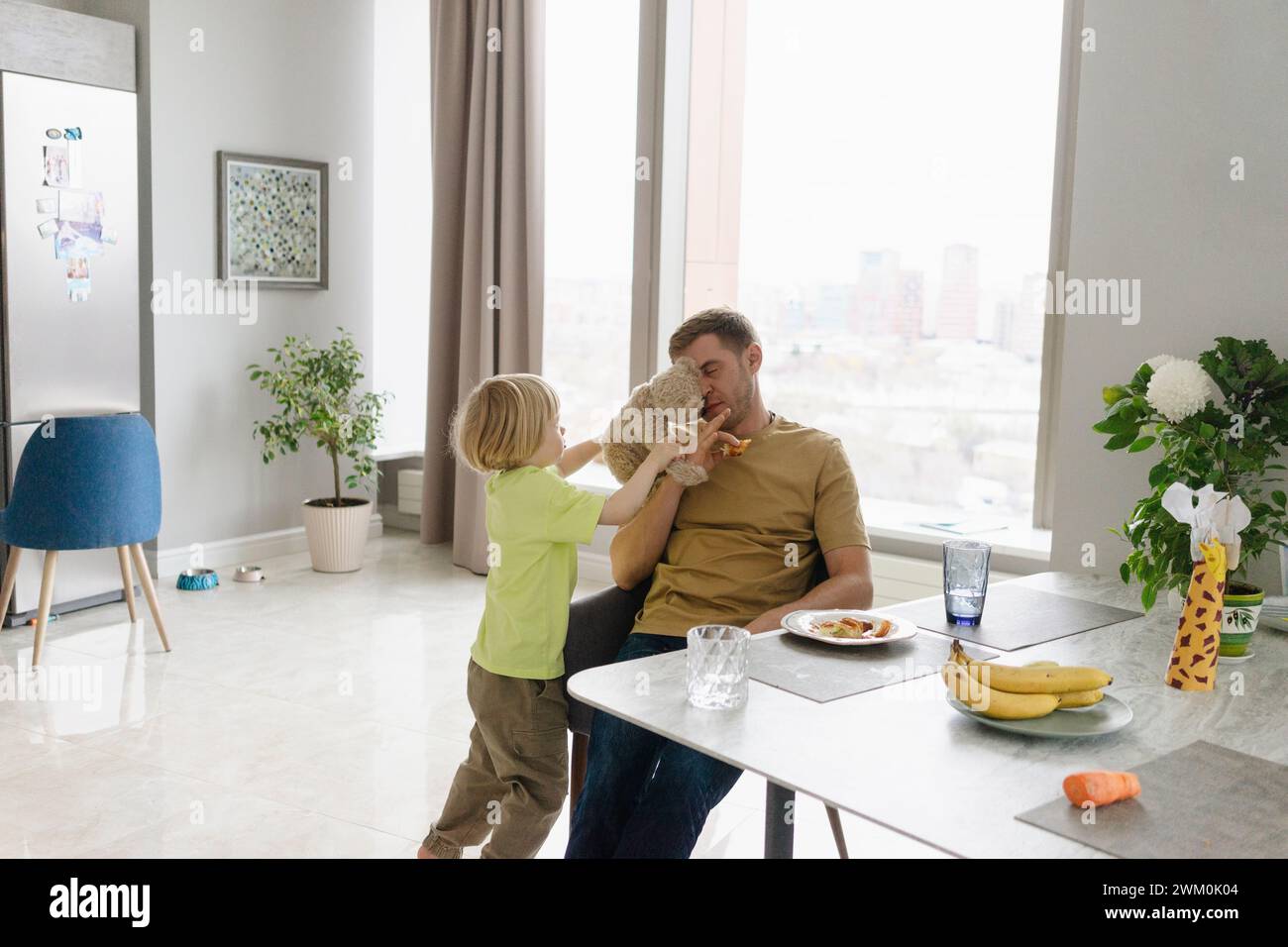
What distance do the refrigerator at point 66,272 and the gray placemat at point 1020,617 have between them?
3.44m

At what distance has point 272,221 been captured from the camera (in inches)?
210

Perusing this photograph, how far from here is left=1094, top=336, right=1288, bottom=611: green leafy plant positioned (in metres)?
2.09

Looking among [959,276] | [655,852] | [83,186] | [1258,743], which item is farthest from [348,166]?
[1258,743]

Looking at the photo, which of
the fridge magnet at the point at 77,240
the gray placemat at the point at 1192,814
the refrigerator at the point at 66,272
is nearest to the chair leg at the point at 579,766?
the gray placemat at the point at 1192,814

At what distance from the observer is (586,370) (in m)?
5.52

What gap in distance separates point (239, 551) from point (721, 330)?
3604mm

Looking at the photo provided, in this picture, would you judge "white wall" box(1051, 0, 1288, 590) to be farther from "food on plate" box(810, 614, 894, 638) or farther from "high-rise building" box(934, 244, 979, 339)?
"high-rise building" box(934, 244, 979, 339)

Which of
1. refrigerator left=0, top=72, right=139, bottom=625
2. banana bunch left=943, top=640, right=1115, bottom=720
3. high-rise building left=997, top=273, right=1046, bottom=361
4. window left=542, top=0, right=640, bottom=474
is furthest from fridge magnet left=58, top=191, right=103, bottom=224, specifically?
banana bunch left=943, top=640, right=1115, bottom=720

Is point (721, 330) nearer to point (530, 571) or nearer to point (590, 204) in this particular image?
point (530, 571)

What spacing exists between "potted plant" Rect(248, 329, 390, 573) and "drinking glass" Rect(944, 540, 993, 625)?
3717 mm

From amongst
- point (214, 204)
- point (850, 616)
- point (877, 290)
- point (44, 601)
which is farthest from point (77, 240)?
point (850, 616)

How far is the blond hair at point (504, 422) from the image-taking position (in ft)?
7.20

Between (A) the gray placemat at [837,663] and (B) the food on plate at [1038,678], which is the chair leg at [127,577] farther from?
(B) the food on plate at [1038,678]
